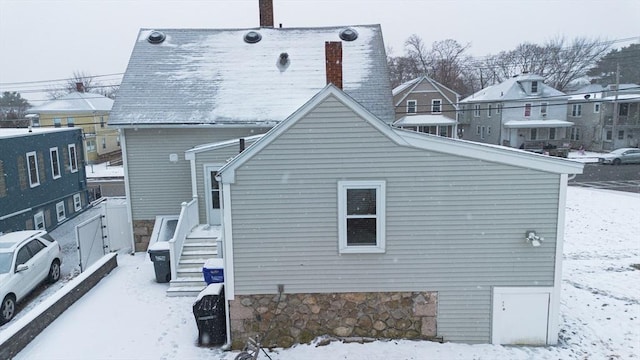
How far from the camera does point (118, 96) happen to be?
14.7 meters

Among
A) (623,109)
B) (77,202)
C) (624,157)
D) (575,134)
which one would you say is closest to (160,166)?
(77,202)

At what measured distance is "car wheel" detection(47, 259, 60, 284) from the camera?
12.6m

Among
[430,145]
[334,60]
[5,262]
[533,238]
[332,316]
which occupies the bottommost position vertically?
[332,316]

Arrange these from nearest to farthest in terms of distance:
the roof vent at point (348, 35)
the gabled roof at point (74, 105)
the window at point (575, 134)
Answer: the roof vent at point (348, 35) → the gabled roof at point (74, 105) → the window at point (575, 134)

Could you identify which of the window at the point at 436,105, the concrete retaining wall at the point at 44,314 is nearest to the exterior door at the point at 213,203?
the concrete retaining wall at the point at 44,314

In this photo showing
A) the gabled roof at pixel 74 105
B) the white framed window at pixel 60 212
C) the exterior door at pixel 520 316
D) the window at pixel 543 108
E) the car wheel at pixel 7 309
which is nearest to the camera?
the exterior door at pixel 520 316

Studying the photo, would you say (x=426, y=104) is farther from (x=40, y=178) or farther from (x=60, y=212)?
(x=40, y=178)

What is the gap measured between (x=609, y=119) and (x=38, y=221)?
44541 mm

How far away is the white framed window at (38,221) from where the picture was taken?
1803 centimetres

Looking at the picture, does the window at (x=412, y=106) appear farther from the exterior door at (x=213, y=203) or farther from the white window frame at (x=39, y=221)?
the white window frame at (x=39, y=221)

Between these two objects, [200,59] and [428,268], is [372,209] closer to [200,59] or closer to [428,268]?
[428,268]

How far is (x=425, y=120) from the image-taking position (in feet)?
121

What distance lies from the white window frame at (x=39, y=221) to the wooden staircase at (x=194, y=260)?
32.1 feet

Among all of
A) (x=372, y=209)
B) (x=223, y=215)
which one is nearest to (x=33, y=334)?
(x=223, y=215)
